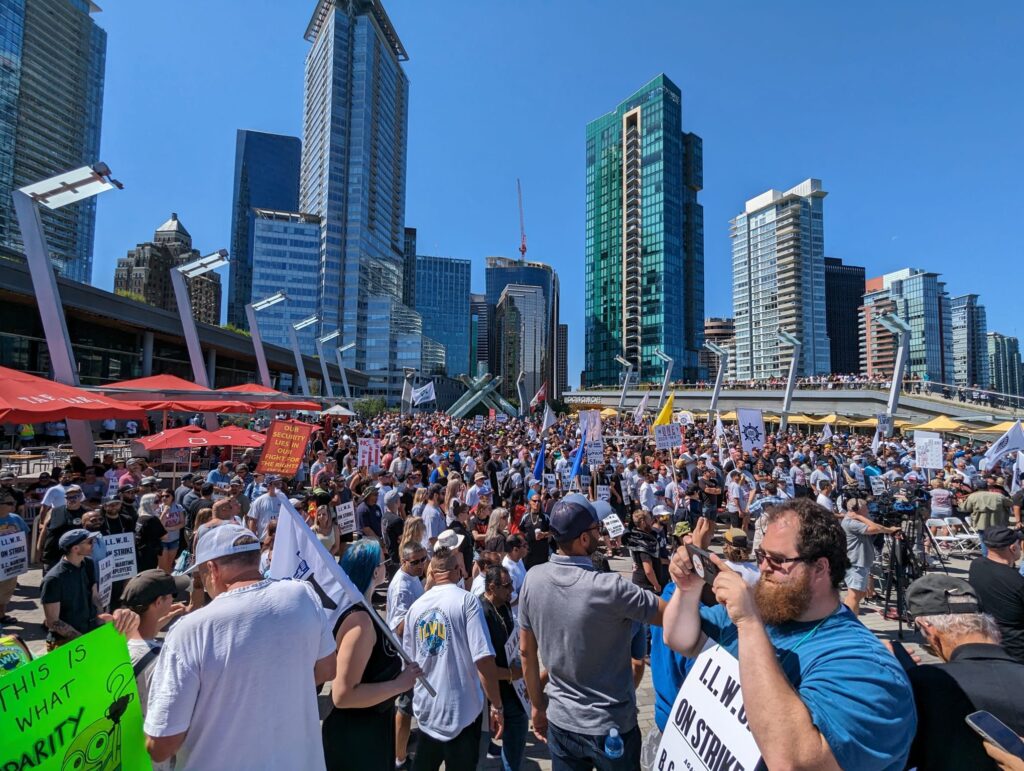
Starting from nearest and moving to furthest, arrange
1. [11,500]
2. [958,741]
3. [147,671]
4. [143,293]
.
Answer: [958,741]
[147,671]
[11,500]
[143,293]

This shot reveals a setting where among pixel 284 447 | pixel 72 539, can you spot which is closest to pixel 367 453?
pixel 284 447

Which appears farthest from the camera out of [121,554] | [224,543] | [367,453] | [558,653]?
[367,453]

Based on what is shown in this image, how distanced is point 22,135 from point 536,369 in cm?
14301

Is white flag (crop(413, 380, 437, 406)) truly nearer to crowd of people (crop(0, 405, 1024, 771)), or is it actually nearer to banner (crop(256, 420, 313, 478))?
banner (crop(256, 420, 313, 478))

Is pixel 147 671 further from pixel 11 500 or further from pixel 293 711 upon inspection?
pixel 11 500

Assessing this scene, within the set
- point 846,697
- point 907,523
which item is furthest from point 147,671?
point 907,523

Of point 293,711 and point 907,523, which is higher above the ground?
point 293,711

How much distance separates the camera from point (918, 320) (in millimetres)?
147125

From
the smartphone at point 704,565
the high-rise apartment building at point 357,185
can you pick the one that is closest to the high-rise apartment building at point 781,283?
the high-rise apartment building at point 357,185

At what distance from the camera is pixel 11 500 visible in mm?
6715

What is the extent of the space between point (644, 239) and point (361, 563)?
363 ft

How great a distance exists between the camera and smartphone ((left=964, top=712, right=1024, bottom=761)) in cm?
157

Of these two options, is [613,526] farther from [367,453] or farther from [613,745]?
[367,453]

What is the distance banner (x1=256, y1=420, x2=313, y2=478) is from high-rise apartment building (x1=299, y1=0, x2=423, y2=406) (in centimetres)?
10057
